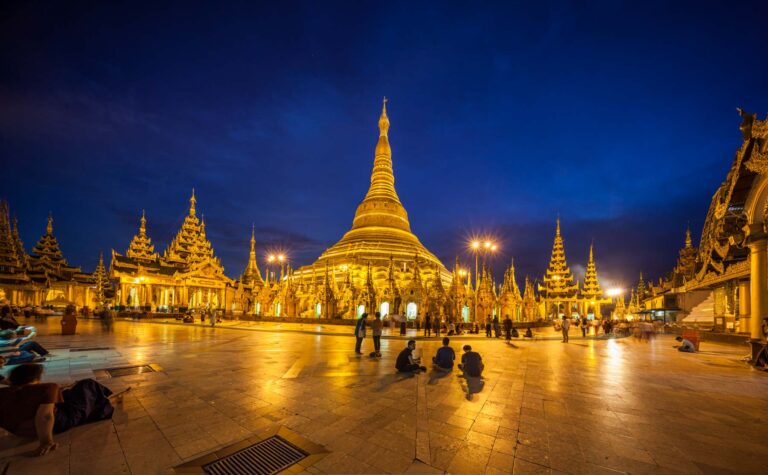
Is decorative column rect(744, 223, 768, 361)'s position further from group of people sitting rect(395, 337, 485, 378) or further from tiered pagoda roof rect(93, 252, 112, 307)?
tiered pagoda roof rect(93, 252, 112, 307)

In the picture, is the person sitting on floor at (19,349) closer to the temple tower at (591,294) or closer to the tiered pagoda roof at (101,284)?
the tiered pagoda roof at (101,284)

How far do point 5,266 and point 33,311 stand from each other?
13.5 m

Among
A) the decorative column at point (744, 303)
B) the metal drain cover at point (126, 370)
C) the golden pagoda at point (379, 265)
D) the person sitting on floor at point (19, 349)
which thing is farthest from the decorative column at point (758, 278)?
the person sitting on floor at point (19, 349)

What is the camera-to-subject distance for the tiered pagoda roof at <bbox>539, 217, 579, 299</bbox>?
6272 centimetres

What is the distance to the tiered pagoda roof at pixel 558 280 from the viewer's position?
206 ft

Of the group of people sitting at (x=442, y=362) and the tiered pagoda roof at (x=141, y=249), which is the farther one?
the tiered pagoda roof at (x=141, y=249)

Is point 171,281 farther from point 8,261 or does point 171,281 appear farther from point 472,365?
point 472,365

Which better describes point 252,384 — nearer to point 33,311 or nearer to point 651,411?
point 651,411

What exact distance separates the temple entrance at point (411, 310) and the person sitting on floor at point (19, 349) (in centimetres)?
2587

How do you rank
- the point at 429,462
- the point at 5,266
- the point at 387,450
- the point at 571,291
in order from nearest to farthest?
the point at 429,462 < the point at 387,450 < the point at 5,266 < the point at 571,291

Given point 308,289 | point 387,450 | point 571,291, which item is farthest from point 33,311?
point 571,291

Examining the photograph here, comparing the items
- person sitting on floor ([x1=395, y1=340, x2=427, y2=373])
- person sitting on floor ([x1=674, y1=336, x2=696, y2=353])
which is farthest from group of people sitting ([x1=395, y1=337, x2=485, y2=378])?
person sitting on floor ([x1=674, y1=336, x2=696, y2=353])

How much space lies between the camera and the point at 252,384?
7074mm

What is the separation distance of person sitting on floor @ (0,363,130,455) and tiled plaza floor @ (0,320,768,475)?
17 centimetres
